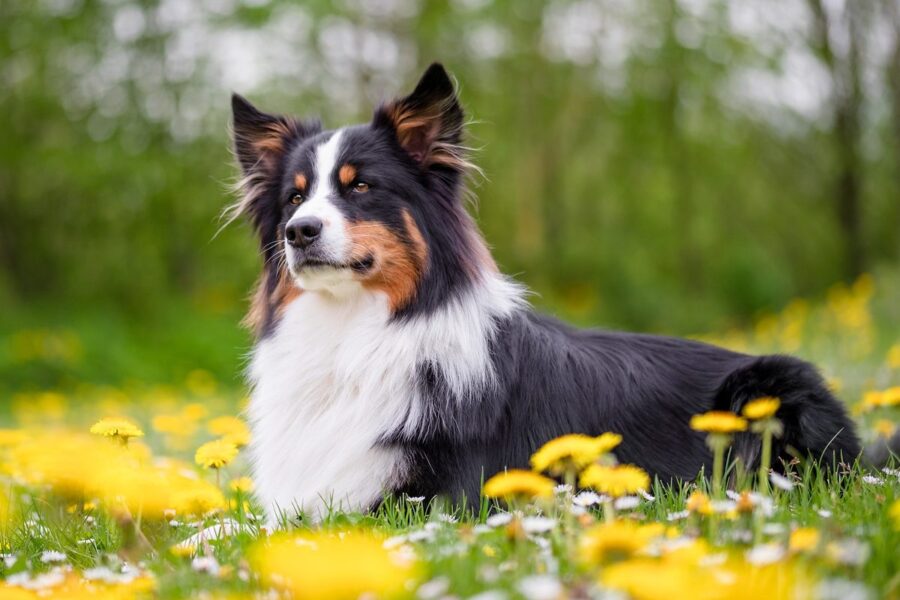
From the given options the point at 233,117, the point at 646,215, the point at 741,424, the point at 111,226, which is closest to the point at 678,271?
the point at 646,215

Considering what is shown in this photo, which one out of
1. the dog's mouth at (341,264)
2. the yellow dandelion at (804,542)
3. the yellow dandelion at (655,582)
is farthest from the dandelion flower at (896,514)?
the dog's mouth at (341,264)

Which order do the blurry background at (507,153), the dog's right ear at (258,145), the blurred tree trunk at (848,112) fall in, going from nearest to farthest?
the dog's right ear at (258,145)
the blurry background at (507,153)
the blurred tree trunk at (848,112)

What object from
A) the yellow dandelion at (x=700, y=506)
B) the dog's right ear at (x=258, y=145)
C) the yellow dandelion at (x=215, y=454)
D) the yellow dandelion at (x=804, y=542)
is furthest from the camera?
the dog's right ear at (x=258, y=145)

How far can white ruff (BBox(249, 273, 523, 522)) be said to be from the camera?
3.70 m

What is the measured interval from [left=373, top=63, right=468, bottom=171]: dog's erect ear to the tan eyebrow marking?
0.32 metres

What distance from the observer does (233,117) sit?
464 centimetres

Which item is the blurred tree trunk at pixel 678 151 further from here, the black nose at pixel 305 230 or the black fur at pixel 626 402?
the black nose at pixel 305 230

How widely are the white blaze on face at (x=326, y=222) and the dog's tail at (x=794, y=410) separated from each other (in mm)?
1824

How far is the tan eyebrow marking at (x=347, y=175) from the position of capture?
405 cm

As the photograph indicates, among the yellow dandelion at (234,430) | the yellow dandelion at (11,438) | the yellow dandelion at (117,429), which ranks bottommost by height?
the yellow dandelion at (11,438)

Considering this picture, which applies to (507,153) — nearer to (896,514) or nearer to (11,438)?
(11,438)

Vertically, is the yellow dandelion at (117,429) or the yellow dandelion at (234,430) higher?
the yellow dandelion at (117,429)

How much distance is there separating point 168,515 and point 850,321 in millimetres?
8440

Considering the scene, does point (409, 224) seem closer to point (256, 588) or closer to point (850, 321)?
point (256, 588)
